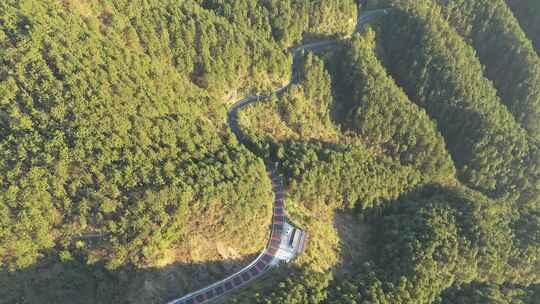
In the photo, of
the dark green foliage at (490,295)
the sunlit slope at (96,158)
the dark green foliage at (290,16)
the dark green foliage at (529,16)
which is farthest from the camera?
the dark green foliage at (529,16)

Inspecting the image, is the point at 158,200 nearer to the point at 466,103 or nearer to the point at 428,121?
the point at 428,121

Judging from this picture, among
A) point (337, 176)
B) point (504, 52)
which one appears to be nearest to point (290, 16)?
point (337, 176)

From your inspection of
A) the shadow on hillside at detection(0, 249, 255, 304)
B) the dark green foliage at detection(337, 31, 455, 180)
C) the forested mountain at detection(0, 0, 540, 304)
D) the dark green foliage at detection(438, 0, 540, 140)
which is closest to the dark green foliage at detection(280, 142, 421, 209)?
the forested mountain at detection(0, 0, 540, 304)

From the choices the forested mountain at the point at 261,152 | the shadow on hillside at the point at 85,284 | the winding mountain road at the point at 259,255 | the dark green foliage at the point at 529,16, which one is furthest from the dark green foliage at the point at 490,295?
the dark green foliage at the point at 529,16

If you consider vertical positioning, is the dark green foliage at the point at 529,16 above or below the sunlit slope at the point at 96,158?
above

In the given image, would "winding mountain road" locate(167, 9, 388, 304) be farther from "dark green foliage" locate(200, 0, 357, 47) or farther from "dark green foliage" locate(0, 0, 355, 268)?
"dark green foliage" locate(200, 0, 357, 47)

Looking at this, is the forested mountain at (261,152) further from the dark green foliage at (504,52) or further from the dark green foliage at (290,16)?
the dark green foliage at (504,52)

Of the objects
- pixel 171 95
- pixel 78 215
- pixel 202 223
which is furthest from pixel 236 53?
pixel 78 215
